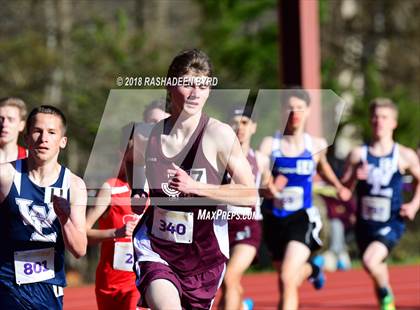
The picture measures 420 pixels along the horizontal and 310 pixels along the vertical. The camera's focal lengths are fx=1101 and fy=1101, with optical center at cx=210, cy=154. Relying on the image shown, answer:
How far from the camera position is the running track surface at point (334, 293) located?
11.8 m

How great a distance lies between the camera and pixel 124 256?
279 inches

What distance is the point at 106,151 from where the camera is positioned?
1353 centimetres

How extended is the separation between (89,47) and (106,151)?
8.02m

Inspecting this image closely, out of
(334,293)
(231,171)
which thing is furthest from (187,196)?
(334,293)

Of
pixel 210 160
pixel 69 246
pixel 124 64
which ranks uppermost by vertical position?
pixel 124 64

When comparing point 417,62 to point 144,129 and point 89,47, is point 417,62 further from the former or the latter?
point 144,129

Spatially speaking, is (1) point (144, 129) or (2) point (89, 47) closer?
(1) point (144, 129)

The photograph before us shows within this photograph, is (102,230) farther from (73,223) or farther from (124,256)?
(73,223)

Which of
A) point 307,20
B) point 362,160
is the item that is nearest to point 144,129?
point 362,160

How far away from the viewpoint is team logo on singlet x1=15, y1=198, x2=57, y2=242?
19.3 ft

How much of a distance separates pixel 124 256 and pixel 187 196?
1.35 metres

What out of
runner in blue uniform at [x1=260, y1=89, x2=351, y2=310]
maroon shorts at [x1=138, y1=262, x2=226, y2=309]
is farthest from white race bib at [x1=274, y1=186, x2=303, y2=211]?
maroon shorts at [x1=138, y1=262, x2=226, y2=309]

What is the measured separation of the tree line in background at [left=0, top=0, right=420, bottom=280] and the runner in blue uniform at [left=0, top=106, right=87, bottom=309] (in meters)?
11.8

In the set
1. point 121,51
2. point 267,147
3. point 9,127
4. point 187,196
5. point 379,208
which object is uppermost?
point 121,51
